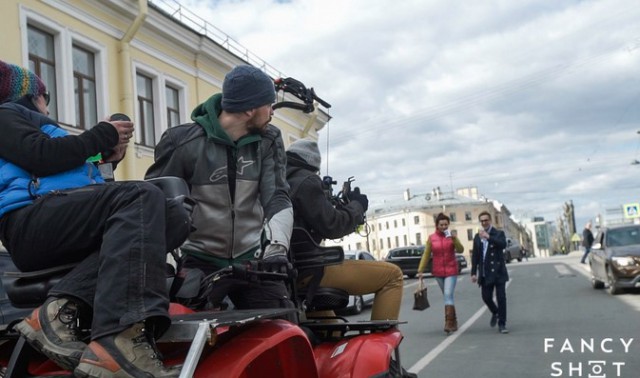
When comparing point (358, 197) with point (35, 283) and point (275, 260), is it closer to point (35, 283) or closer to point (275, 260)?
point (275, 260)

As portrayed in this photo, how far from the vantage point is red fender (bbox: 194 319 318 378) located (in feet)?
6.52

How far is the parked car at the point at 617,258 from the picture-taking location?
14242 millimetres

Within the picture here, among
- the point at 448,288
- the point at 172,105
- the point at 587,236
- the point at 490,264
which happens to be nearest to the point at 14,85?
the point at 448,288

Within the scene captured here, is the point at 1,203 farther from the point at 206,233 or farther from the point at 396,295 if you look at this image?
the point at 396,295

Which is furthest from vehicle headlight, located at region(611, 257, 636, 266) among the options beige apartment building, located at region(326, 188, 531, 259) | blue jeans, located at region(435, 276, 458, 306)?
beige apartment building, located at region(326, 188, 531, 259)

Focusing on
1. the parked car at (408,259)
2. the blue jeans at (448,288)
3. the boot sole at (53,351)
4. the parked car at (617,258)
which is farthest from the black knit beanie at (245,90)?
the parked car at (408,259)

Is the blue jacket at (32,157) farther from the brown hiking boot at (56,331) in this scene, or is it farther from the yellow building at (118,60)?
the yellow building at (118,60)

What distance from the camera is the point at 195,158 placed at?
9.43 feet

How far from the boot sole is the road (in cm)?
566

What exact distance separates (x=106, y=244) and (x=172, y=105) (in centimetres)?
1867

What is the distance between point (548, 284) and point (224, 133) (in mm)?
19543

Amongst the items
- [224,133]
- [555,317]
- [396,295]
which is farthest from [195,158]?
[555,317]

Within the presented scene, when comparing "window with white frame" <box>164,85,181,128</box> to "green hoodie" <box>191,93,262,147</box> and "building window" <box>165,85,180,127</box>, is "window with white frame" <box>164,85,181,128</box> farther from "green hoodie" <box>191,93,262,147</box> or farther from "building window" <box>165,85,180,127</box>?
"green hoodie" <box>191,93,262,147</box>

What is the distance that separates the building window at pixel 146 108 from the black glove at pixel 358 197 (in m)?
14.8
